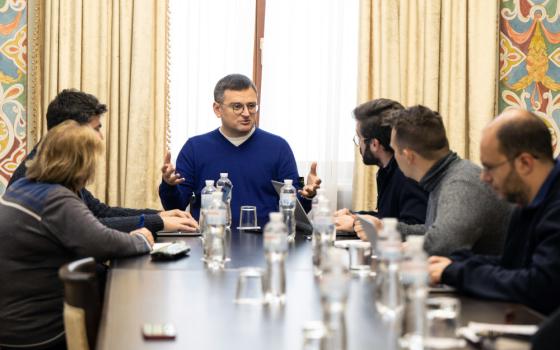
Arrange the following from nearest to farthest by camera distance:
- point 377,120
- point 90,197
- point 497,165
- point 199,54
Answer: point 497,165, point 377,120, point 90,197, point 199,54

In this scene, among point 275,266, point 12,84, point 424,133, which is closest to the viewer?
point 275,266

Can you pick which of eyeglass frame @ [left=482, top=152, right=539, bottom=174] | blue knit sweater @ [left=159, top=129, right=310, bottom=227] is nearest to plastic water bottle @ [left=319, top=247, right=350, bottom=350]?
eyeglass frame @ [left=482, top=152, right=539, bottom=174]

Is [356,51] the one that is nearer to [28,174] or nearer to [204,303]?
[28,174]

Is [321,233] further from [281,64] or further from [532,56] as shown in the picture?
[532,56]

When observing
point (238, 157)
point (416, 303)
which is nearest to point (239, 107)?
point (238, 157)

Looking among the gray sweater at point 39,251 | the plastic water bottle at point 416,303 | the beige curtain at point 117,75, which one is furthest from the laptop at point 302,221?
the plastic water bottle at point 416,303

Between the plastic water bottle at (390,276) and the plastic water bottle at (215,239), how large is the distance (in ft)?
2.90

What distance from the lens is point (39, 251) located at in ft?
9.72

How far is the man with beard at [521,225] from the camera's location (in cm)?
224

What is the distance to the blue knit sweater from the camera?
463cm

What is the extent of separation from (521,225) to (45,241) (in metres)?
1.65

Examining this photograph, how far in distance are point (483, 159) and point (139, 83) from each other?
3.01m

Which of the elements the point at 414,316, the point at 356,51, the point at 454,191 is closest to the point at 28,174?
the point at 454,191

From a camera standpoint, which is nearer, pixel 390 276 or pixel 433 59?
pixel 390 276
